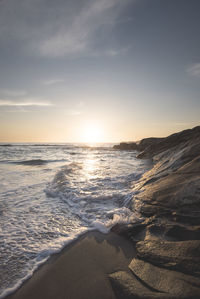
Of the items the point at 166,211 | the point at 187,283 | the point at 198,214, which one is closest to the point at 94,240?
the point at 166,211

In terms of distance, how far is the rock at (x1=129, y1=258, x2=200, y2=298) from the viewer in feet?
4.93

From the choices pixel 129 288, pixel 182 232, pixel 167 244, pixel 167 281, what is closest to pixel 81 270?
pixel 129 288

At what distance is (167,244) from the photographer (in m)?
2.21

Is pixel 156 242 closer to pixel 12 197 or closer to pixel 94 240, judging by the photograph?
pixel 94 240

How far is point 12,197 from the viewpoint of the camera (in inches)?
207

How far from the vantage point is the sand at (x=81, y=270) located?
183 centimetres

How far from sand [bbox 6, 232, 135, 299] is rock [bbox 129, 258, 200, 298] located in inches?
12.8

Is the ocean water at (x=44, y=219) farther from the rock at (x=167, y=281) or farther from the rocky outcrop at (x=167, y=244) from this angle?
the rock at (x=167, y=281)

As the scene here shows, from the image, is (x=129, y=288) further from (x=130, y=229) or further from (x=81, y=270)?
(x=130, y=229)

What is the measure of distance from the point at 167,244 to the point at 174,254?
8.7 inches

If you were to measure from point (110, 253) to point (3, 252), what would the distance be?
1870 mm

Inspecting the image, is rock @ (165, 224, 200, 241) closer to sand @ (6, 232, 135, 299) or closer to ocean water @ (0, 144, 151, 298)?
sand @ (6, 232, 135, 299)

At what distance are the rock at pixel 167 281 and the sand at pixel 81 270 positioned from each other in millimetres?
326

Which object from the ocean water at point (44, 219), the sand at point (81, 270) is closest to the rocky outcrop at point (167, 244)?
the sand at point (81, 270)
